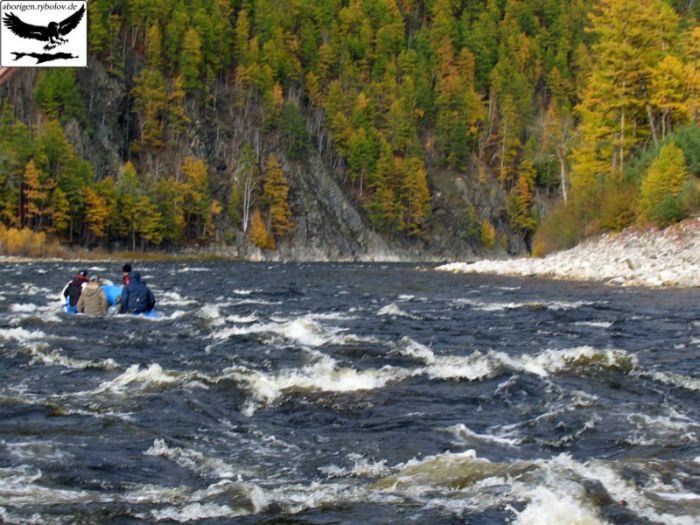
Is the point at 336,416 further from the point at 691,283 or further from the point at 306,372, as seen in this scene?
the point at 691,283

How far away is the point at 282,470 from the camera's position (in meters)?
8.85

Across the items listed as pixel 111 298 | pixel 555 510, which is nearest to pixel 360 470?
pixel 555 510

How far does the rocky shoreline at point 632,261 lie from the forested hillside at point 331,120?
5.35 m

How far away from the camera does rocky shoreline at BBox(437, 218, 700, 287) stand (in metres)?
34.6

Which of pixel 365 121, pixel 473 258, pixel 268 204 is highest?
pixel 365 121

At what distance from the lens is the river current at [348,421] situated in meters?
7.64

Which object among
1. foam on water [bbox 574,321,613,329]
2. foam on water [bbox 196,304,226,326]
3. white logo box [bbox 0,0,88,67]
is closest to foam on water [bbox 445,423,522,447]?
white logo box [bbox 0,0,88,67]

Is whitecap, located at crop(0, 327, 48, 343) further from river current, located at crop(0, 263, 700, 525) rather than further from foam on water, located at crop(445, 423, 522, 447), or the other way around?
foam on water, located at crop(445, 423, 522, 447)

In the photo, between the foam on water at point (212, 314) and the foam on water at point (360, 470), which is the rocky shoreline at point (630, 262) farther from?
the foam on water at point (360, 470)

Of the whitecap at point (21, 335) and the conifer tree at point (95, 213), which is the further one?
the conifer tree at point (95, 213)

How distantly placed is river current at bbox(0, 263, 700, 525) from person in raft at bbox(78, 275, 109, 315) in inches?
21.9

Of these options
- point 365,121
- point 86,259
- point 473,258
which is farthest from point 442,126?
point 86,259

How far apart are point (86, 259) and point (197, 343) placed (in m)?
62.4

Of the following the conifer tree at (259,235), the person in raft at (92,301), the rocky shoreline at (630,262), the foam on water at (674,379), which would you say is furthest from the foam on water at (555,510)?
the conifer tree at (259,235)
